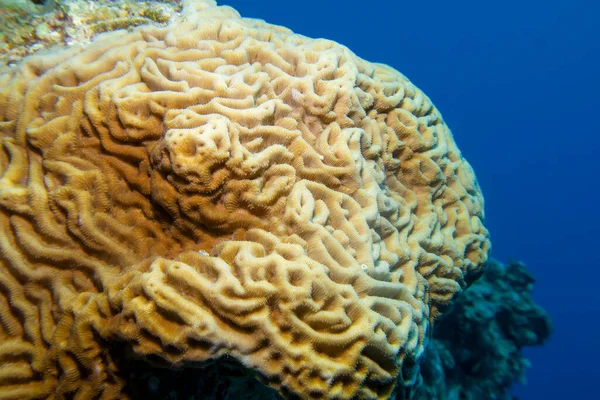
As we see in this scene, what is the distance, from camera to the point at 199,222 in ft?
10.2

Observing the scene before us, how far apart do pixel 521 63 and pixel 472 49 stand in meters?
18.1

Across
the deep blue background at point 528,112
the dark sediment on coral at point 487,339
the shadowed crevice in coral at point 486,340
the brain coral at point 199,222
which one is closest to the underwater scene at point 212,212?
the brain coral at point 199,222

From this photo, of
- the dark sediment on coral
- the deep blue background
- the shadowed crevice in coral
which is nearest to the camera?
the dark sediment on coral

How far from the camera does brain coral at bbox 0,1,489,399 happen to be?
2.69 metres

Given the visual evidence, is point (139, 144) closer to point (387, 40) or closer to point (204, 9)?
point (204, 9)

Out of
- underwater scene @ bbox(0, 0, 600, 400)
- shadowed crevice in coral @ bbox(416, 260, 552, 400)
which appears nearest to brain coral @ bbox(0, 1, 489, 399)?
underwater scene @ bbox(0, 0, 600, 400)

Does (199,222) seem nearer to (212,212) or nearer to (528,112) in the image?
(212,212)

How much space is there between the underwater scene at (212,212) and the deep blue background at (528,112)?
223 ft

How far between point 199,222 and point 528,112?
5634 inches

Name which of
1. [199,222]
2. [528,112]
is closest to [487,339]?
[199,222]

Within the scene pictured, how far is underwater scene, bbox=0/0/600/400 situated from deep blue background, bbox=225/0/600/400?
6793 cm

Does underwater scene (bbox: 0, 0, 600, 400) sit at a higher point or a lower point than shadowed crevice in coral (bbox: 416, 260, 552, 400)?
lower

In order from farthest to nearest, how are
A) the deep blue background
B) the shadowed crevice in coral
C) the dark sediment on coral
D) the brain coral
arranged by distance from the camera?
the deep blue background → the shadowed crevice in coral → the dark sediment on coral → the brain coral

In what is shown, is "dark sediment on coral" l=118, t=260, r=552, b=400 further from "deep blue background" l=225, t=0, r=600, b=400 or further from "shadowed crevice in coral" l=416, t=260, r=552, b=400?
"deep blue background" l=225, t=0, r=600, b=400
